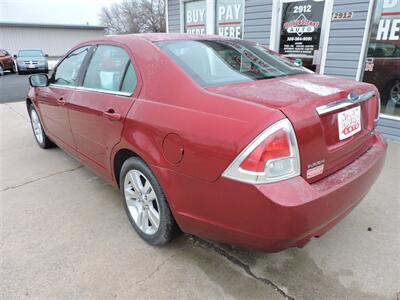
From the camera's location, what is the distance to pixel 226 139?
1541mm

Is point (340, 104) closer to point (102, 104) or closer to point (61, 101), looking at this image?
point (102, 104)

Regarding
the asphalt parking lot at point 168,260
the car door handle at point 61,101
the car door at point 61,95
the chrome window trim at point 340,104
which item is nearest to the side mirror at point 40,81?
the car door at point 61,95

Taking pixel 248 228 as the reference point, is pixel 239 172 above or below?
above

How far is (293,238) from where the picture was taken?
1.55 m

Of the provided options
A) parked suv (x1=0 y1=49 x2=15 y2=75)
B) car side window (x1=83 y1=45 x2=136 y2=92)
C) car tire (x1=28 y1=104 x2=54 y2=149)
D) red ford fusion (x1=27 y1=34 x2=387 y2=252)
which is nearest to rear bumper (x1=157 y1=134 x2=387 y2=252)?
red ford fusion (x1=27 y1=34 x2=387 y2=252)

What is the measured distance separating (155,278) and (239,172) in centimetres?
101

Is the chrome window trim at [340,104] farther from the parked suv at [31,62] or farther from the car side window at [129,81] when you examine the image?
the parked suv at [31,62]

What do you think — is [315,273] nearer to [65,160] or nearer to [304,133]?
[304,133]

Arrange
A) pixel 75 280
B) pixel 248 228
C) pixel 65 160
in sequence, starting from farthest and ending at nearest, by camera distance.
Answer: pixel 65 160, pixel 75 280, pixel 248 228

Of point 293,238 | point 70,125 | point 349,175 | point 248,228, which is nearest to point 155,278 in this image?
point 248,228

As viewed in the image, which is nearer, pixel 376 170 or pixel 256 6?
pixel 376 170

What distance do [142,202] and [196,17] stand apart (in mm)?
6508

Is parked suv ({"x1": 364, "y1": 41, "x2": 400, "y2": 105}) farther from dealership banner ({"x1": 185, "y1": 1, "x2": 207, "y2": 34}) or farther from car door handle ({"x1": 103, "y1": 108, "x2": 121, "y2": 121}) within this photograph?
car door handle ({"x1": 103, "y1": 108, "x2": 121, "y2": 121})

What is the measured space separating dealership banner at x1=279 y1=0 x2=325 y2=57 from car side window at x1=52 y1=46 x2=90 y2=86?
4.05 m
